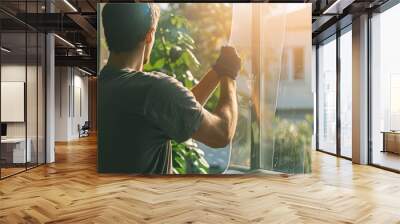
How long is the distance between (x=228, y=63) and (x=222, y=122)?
1.03m

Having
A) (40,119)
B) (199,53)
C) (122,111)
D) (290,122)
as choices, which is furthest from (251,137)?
(40,119)

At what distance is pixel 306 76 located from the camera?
6625 millimetres

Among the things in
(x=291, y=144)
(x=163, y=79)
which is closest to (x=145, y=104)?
(x=163, y=79)

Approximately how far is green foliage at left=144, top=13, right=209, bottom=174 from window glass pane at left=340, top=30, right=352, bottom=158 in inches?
173

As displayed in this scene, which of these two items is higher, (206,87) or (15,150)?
(206,87)

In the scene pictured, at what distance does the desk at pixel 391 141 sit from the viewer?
25.0ft

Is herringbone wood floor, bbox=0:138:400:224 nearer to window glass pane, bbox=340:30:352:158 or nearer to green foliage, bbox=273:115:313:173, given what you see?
green foliage, bbox=273:115:313:173

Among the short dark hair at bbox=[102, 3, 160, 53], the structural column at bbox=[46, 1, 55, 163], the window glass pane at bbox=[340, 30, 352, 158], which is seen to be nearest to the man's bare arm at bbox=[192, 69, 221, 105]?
the short dark hair at bbox=[102, 3, 160, 53]

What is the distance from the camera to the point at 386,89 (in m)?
7.68

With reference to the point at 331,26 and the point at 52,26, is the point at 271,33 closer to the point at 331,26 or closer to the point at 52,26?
the point at 331,26

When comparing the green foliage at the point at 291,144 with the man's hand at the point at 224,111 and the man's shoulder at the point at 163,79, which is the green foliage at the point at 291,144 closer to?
the man's hand at the point at 224,111

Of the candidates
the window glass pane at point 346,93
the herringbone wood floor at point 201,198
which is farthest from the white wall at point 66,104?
the window glass pane at point 346,93

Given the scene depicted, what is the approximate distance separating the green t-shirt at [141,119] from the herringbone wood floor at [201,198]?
30 centimetres

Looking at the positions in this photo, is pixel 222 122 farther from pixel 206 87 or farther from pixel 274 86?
pixel 274 86
